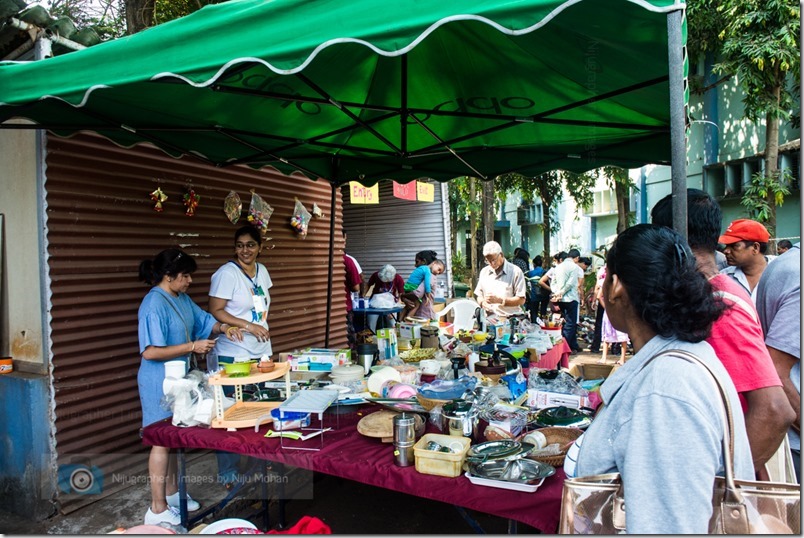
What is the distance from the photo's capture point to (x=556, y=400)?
275 centimetres

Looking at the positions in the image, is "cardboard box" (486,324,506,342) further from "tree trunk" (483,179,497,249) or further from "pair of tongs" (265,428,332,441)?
"tree trunk" (483,179,497,249)

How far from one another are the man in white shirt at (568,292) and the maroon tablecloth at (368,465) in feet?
22.5

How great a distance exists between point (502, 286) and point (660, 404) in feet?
16.3

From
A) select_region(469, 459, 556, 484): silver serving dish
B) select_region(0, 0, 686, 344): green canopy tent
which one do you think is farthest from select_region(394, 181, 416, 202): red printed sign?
select_region(469, 459, 556, 484): silver serving dish

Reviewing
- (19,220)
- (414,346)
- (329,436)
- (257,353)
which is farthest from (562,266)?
(19,220)

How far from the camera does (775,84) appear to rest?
9688 mm

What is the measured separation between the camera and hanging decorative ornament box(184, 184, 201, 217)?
14.5ft

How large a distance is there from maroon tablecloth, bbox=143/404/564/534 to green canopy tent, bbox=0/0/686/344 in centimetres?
120

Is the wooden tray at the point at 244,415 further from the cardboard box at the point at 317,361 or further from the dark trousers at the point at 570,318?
the dark trousers at the point at 570,318

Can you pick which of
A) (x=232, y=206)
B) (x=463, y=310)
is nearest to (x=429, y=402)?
(x=232, y=206)

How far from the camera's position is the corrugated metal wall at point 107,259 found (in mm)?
3459

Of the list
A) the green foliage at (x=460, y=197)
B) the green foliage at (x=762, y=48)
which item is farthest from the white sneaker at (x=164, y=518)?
the green foliage at (x=460, y=197)

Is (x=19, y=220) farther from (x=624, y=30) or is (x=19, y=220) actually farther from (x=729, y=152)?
(x=729, y=152)

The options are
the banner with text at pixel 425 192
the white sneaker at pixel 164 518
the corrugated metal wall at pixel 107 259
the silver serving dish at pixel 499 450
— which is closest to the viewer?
the silver serving dish at pixel 499 450
